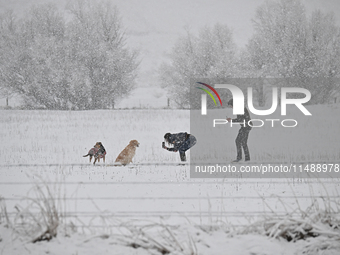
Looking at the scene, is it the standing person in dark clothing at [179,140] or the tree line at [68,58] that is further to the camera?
the tree line at [68,58]

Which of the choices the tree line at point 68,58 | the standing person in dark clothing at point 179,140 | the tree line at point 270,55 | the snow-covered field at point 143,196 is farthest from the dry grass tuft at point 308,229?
the tree line at point 68,58

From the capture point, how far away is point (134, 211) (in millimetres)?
5465

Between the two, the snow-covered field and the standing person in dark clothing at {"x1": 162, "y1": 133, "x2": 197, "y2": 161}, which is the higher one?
the standing person in dark clothing at {"x1": 162, "y1": 133, "x2": 197, "y2": 161}

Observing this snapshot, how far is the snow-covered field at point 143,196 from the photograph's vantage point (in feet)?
12.2

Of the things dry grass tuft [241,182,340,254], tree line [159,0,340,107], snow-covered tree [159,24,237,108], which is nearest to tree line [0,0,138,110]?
snow-covered tree [159,24,237,108]

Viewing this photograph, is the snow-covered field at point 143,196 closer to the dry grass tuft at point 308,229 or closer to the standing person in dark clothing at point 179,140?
the dry grass tuft at point 308,229

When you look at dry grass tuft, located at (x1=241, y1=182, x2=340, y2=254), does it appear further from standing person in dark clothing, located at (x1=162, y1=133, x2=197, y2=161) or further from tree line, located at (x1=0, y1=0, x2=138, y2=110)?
tree line, located at (x1=0, y1=0, x2=138, y2=110)

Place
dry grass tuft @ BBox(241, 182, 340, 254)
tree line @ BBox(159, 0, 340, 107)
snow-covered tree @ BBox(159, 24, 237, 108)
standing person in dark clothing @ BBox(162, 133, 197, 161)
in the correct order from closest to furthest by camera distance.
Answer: dry grass tuft @ BBox(241, 182, 340, 254)
standing person in dark clothing @ BBox(162, 133, 197, 161)
tree line @ BBox(159, 0, 340, 107)
snow-covered tree @ BBox(159, 24, 237, 108)

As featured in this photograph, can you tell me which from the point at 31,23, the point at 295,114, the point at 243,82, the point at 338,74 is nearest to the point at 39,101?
the point at 31,23

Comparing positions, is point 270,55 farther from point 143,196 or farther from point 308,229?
point 308,229

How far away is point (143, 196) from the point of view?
6.53 metres

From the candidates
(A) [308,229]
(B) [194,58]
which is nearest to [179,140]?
(A) [308,229]

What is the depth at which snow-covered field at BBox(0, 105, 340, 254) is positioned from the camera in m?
3.72

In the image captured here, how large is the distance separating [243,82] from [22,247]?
91.9ft
